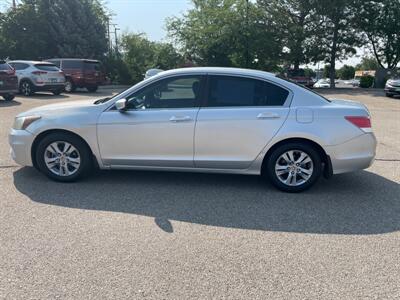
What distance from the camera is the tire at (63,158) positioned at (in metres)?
5.37

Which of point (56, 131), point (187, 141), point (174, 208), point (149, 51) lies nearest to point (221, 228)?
point (174, 208)

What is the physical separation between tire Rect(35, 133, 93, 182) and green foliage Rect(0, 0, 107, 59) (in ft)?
89.1

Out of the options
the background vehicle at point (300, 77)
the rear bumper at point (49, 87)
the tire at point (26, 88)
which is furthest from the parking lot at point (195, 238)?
the background vehicle at point (300, 77)

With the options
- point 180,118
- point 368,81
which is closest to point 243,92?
point 180,118

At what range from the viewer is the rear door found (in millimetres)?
5066

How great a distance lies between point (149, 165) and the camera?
5336mm

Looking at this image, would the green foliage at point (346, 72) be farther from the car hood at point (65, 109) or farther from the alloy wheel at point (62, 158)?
the alloy wheel at point (62, 158)

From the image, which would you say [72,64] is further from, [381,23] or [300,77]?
[381,23]

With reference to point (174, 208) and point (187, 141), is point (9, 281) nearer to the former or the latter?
point (174, 208)

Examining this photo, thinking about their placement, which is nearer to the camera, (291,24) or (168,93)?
(168,93)

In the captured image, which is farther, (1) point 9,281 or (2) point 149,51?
(2) point 149,51

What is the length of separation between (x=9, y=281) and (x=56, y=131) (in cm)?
271

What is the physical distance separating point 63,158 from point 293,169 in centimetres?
311

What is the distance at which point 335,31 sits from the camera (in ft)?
107
